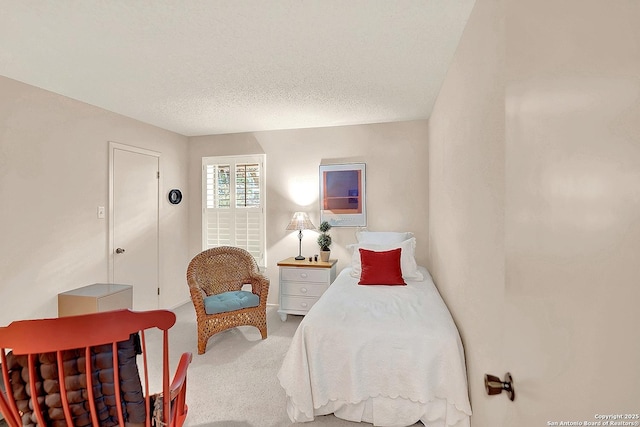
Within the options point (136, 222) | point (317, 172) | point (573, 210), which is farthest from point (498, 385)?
point (136, 222)

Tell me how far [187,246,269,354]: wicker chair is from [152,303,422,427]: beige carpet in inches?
8.4

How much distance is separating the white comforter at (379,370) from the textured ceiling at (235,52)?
1962 mm

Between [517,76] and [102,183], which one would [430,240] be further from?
[102,183]

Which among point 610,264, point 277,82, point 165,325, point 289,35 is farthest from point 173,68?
point 610,264

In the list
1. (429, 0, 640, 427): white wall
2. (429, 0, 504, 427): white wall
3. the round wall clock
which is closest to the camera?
(429, 0, 640, 427): white wall

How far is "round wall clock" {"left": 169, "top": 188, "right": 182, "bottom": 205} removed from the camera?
4281 millimetres

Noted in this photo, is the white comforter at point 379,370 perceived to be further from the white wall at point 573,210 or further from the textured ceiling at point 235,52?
the textured ceiling at point 235,52

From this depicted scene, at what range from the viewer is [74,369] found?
3.78ft

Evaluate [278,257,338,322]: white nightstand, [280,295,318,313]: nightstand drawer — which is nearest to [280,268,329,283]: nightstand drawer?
[278,257,338,322]: white nightstand

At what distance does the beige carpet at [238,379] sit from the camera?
199 cm

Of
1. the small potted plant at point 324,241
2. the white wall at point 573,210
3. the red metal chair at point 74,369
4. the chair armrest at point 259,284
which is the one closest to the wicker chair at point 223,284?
the chair armrest at point 259,284

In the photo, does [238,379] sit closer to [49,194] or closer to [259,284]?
[259,284]

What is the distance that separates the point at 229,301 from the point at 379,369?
6.11 ft

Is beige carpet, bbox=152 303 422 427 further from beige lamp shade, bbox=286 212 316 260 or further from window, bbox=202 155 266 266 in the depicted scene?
window, bbox=202 155 266 266
